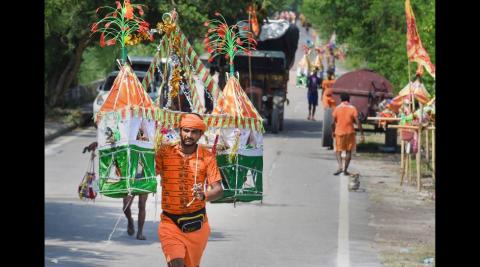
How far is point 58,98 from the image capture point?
40.5m

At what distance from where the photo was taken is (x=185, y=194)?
40.5ft

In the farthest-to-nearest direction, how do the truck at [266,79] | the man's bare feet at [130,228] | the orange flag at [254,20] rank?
the truck at [266,79] < the orange flag at [254,20] < the man's bare feet at [130,228]

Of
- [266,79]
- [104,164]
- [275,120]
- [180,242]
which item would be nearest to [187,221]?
[180,242]

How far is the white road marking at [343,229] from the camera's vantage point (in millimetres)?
17203

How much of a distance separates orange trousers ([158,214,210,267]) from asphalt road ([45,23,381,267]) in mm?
2217

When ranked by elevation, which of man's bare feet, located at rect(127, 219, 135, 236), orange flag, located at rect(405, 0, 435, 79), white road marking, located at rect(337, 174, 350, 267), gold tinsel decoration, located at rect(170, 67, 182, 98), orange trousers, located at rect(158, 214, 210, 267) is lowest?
white road marking, located at rect(337, 174, 350, 267)

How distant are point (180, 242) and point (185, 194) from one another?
16.8 inches

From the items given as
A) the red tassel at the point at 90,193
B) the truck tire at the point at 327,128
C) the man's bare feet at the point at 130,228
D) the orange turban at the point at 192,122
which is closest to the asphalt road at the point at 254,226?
the man's bare feet at the point at 130,228

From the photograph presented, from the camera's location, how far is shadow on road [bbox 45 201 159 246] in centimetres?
1842

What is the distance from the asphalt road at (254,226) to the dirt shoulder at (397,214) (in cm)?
24

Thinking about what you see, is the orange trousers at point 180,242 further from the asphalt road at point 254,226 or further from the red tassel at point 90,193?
the red tassel at point 90,193

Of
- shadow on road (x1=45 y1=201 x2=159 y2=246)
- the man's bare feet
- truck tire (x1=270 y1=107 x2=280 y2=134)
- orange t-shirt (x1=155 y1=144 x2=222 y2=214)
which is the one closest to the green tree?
truck tire (x1=270 y1=107 x2=280 y2=134)

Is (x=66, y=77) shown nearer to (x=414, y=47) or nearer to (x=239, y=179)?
(x=414, y=47)

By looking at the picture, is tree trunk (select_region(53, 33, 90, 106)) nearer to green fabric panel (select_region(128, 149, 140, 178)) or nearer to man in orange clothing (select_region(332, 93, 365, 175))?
man in orange clothing (select_region(332, 93, 365, 175))
